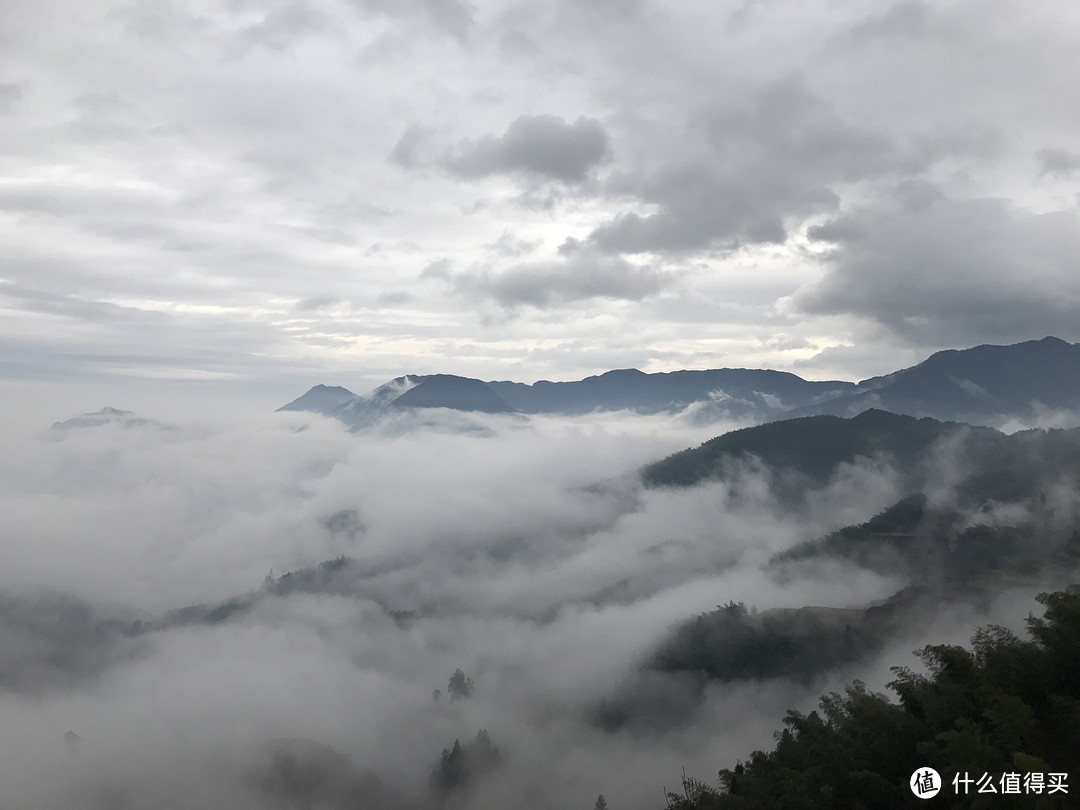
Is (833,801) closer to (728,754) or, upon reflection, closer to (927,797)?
(927,797)

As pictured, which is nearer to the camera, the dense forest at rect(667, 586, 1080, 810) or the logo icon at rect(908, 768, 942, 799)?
the dense forest at rect(667, 586, 1080, 810)

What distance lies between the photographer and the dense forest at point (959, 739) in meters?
55.9

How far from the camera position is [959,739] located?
56.9 m

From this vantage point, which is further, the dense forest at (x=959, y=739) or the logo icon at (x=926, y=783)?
the logo icon at (x=926, y=783)

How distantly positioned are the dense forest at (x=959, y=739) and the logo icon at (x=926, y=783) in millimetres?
731

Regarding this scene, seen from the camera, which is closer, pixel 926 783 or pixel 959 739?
pixel 959 739

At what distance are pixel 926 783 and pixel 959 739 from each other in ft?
25.0

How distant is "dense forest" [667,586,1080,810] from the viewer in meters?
55.9

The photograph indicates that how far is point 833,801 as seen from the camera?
2687 inches

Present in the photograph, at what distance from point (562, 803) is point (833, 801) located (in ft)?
498

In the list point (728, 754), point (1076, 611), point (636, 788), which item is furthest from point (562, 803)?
point (1076, 611)

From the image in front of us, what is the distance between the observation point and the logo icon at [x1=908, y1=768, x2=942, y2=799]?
195 ft

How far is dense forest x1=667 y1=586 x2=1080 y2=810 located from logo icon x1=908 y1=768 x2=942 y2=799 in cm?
73

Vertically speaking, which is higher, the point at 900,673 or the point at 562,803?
the point at 900,673
